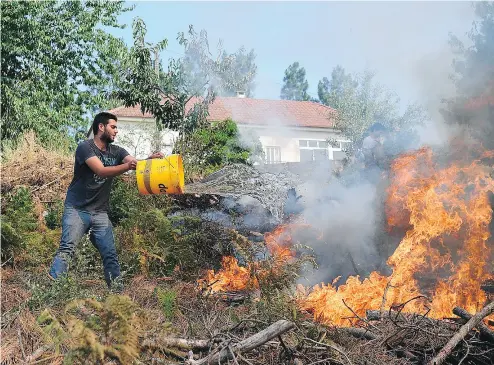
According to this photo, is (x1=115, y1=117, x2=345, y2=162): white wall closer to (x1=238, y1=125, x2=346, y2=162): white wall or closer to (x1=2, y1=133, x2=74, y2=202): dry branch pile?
(x1=238, y1=125, x2=346, y2=162): white wall

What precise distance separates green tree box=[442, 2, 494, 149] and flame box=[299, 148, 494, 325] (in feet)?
2.96

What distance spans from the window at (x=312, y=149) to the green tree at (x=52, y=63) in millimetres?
8247

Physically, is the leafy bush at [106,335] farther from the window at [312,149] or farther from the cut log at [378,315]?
the window at [312,149]

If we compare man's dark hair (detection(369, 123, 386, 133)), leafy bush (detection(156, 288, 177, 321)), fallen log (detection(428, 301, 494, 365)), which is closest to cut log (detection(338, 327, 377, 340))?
fallen log (detection(428, 301, 494, 365))

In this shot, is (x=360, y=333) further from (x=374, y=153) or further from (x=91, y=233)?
(x=374, y=153)

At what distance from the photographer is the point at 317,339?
3.49 metres

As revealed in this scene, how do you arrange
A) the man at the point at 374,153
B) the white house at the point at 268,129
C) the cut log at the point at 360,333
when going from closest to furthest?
1. the cut log at the point at 360,333
2. the man at the point at 374,153
3. the white house at the point at 268,129

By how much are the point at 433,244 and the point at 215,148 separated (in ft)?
18.7

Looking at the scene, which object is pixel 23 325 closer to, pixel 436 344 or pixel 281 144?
pixel 436 344

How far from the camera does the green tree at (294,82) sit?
6512 cm

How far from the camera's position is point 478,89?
7.71m

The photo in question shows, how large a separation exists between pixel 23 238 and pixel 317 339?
14.4 ft

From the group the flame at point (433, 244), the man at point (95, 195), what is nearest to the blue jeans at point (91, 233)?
the man at point (95, 195)

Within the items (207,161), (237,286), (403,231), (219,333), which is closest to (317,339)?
(219,333)
